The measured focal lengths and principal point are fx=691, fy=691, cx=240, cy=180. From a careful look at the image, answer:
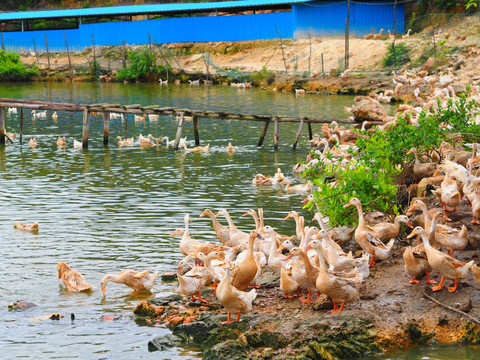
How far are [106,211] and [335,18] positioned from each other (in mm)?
36955

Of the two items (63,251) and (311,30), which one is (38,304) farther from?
(311,30)

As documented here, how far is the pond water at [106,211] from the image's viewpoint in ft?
31.8

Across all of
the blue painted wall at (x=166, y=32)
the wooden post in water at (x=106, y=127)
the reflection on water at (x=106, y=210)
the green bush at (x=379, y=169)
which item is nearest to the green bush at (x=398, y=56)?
the blue painted wall at (x=166, y=32)

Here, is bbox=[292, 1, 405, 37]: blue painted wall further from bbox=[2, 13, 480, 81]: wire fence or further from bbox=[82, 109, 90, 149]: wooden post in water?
bbox=[82, 109, 90, 149]: wooden post in water

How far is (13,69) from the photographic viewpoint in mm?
54250

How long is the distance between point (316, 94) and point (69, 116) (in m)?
15.1

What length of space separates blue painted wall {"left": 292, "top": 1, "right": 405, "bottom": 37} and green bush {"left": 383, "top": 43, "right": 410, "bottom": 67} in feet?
21.4

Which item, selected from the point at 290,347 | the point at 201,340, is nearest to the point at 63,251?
the point at 201,340

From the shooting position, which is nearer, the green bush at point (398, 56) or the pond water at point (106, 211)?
the pond water at point (106, 211)

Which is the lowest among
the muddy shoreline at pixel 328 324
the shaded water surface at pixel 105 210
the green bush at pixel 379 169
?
the shaded water surface at pixel 105 210

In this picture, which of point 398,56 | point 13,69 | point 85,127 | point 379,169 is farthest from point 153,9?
point 379,169

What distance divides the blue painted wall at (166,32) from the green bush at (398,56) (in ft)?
32.4

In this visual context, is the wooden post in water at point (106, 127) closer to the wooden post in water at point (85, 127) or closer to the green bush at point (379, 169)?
the wooden post in water at point (85, 127)

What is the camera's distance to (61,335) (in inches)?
376
